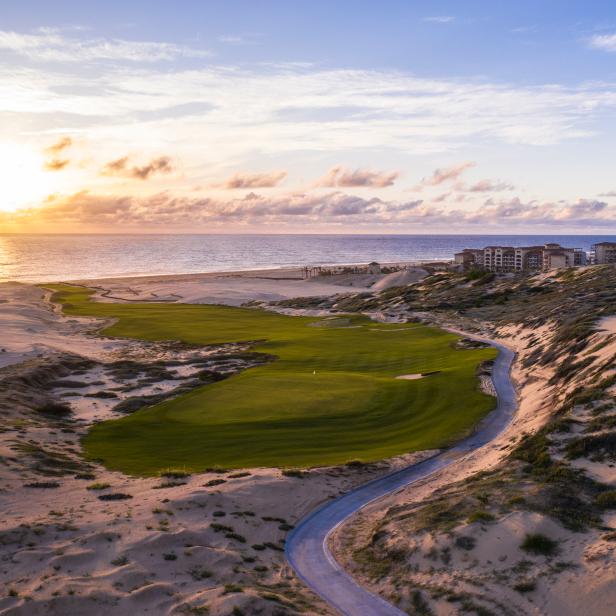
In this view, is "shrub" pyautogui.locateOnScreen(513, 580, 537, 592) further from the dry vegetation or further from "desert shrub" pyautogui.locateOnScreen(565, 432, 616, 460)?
"desert shrub" pyautogui.locateOnScreen(565, 432, 616, 460)

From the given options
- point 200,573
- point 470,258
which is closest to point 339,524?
point 200,573

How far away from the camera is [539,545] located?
16375 millimetres

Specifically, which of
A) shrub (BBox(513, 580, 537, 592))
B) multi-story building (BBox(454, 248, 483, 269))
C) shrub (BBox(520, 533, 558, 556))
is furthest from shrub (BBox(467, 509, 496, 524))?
multi-story building (BBox(454, 248, 483, 269))

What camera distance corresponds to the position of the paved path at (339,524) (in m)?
16.0

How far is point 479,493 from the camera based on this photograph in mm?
20047

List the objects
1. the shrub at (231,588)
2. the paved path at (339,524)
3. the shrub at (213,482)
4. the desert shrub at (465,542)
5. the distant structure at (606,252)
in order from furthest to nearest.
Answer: the distant structure at (606,252), the shrub at (213,482), the desert shrub at (465,542), the paved path at (339,524), the shrub at (231,588)

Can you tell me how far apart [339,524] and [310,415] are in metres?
12.3

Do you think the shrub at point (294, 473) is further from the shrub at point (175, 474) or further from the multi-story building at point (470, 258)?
the multi-story building at point (470, 258)

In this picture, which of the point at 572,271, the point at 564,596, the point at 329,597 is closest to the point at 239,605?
the point at 329,597

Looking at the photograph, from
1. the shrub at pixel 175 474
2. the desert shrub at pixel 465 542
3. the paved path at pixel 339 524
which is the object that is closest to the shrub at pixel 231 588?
the paved path at pixel 339 524

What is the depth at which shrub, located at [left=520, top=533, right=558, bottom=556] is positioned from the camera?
52.9 ft

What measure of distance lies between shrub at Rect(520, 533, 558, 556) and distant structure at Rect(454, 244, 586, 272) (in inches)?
4536

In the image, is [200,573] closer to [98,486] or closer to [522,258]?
[98,486]

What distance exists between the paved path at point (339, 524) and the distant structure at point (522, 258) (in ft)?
336
